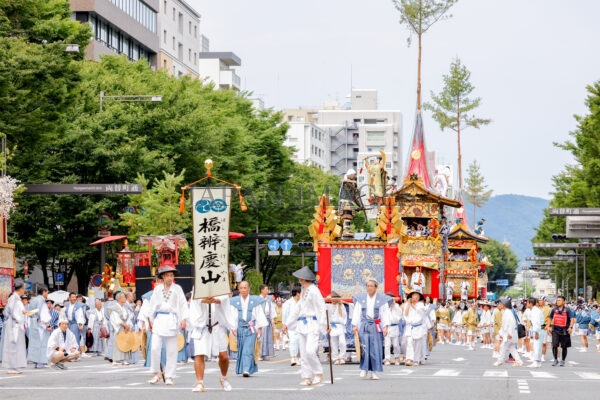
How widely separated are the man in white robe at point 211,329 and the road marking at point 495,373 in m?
6.09

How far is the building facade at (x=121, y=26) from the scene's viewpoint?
5947 cm

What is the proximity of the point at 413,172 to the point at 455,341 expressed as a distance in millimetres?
12812

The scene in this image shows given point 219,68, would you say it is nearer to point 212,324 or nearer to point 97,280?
point 97,280

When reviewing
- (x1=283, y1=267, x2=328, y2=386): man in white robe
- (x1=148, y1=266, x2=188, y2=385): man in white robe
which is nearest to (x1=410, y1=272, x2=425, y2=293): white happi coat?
(x1=283, y1=267, x2=328, y2=386): man in white robe

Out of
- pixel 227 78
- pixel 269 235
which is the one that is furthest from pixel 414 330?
pixel 227 78

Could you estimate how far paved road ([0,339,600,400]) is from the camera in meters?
14.8

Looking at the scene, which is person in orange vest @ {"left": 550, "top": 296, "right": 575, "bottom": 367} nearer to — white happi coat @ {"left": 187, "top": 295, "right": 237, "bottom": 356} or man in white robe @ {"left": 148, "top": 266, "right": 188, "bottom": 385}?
white happi coat @ {"left": 187, "top": 295, "right": 237, "bottom": 356}

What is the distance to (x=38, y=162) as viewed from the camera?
38062 millimetres

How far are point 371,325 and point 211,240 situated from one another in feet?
12.8

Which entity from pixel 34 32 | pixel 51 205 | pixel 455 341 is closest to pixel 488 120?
pixel 455 341

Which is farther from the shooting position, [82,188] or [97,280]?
[97,280]

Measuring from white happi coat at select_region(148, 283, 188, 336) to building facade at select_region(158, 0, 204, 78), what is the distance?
56.4 m

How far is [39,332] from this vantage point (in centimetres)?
2400

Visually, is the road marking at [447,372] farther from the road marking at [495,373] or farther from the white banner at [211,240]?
the white banner at [211,240]
